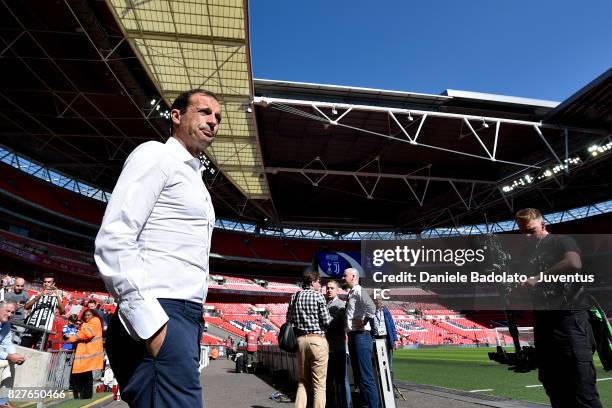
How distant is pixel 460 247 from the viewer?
3516 cm

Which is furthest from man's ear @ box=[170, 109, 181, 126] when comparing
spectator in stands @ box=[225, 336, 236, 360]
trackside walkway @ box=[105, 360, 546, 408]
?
spectator in stands @ box=[225, 336, 236, 360]

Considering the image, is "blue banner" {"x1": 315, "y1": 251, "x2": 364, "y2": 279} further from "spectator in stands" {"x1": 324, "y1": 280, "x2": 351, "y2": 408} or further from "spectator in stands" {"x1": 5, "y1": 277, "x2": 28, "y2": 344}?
"spectator in stands" {"x1": 324, "y1": 280, "x2": 351, "y2": 408}

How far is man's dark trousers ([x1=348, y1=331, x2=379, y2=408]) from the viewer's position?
14.8 feet

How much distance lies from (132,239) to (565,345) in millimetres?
3033

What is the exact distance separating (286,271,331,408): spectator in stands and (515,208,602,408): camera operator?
2.31m

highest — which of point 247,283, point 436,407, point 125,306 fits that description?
point 247,283

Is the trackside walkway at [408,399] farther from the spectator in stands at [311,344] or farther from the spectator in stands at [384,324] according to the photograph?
the spectator in stands at [311,344]

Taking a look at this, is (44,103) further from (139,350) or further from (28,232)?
(139,350)

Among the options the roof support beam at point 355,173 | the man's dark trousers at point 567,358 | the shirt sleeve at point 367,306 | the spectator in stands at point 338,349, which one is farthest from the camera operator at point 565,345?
the roof support beam at point 355,173

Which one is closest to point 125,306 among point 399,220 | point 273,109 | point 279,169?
point 273,109

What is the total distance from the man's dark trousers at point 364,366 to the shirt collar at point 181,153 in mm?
3674

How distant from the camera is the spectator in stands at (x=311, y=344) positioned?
464 centimetres

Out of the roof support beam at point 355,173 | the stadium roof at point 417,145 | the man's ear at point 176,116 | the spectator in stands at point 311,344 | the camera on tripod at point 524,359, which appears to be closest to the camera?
the man's ear at point 176,116

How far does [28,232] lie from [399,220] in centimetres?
3234
